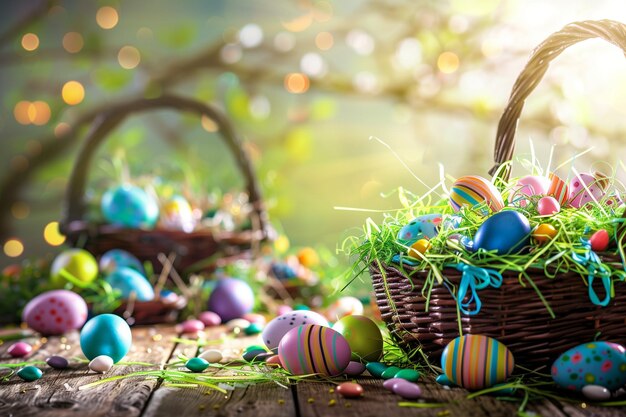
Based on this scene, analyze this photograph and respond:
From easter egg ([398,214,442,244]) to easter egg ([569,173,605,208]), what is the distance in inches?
11.3

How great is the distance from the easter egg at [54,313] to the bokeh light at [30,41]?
215 centimetres

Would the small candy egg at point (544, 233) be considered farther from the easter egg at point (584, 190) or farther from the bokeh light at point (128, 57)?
the bokeh light at point (128, 57)

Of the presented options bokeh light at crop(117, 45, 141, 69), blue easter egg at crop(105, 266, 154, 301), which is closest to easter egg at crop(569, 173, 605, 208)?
blue easter egg at crop(105, 266, 154, 301)

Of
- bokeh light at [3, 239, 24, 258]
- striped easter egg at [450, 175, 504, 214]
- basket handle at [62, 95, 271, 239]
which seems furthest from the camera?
bokeh light at [3, 239, 24, 258]

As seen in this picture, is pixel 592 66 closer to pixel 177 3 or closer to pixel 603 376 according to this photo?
pixel 177 3

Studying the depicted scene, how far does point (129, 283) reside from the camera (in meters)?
2.20

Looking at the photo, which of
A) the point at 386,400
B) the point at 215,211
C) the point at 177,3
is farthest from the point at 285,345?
the point at 177,3

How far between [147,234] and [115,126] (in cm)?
39

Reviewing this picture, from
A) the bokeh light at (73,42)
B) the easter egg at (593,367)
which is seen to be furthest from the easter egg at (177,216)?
the bokeh light at (73,42)

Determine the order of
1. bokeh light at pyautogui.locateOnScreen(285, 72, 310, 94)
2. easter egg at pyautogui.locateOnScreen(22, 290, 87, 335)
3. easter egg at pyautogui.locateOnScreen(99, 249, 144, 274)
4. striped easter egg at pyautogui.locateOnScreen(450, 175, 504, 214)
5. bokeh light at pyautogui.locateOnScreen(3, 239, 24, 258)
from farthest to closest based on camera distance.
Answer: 1. bokeh light at pyautogui.locateOnScreen(285, 72, 310, 94)
2. bokeh light at pyautogui.locateOnScreen(3, 239, 24, 258)
3. easter egg at pyautogui.locateOnScreen(99, 249, 144, 274)
4. easter egg at pyautogui.locateOnScreen(22, 290, 87, 335)
5. striped easter egg at pyautogui.locateOnScreen(450, 175, 504, 214)

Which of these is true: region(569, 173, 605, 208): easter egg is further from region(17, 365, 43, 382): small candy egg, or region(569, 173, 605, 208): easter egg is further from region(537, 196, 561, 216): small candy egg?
region(17, 365, 43, 382): small candy egg

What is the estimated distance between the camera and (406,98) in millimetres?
4066

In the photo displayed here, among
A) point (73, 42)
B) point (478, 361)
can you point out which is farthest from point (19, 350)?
point (73, 42)

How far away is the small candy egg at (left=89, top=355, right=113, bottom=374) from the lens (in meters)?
1.53
